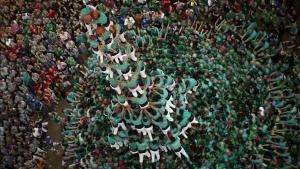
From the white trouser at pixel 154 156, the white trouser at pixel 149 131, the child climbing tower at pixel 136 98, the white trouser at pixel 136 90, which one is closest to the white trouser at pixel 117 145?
the child climbing tower at pixel 136 98

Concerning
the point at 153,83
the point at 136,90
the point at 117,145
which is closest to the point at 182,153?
the point at 117,145

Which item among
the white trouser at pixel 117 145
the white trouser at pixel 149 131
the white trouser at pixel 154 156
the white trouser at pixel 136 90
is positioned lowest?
the white trouser at pixel 154 156

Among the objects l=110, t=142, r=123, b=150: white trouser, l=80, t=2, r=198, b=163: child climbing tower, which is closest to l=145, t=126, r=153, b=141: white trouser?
l=80, t=2, r=198, b=163: child climbing tower

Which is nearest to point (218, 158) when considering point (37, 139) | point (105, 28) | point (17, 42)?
point (105, 28)

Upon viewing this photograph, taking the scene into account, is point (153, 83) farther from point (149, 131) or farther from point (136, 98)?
point (149, 131)

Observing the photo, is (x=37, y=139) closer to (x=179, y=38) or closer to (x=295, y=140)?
(x=179, y=38)

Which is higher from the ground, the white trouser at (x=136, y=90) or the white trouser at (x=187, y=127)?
the white trouser at (x=136, y=90)

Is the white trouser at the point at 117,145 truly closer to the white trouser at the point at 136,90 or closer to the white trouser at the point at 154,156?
the white trouser at the point at 154,156
